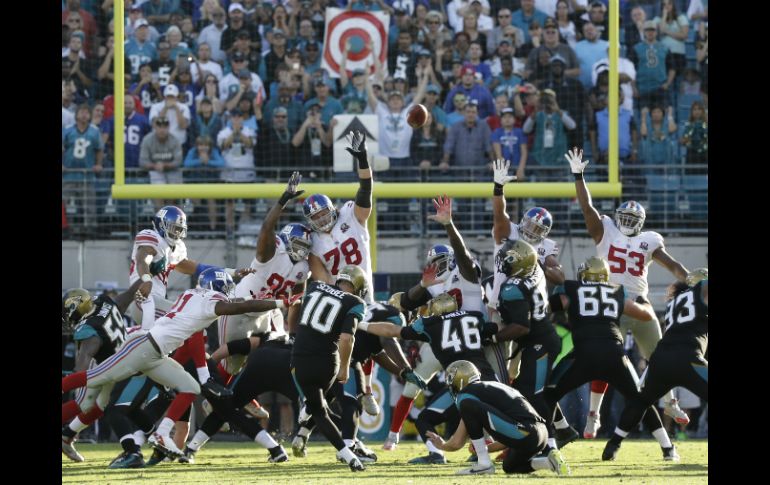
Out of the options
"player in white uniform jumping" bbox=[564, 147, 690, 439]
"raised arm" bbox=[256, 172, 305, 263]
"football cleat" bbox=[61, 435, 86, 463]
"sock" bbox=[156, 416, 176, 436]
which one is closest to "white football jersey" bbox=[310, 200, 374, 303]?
"raised arm" bbox=[256, 172, 305, 263]

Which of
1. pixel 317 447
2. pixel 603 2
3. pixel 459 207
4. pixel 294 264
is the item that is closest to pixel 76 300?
pixel 294 264

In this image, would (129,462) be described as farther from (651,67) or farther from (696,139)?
(651,67)

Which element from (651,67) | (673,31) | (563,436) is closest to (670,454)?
(563,436)

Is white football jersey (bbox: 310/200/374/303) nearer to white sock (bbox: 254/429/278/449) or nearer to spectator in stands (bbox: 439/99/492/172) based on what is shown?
white sock (bbox: 254/429/278/449)

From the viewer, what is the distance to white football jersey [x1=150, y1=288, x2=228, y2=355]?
9492 mm

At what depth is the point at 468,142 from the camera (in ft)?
46.1

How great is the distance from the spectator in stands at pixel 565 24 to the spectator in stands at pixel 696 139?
5.29ft

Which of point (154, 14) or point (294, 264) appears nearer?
point (294, 264)

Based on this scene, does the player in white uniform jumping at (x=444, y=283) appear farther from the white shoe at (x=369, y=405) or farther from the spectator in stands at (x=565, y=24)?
the spectator in stands at (x=565, y=24)

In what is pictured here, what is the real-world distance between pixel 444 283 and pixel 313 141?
13.6 ft
